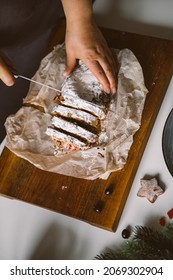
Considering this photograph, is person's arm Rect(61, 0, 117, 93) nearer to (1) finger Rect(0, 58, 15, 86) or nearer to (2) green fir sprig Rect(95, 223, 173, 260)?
(1) finger Rect(0, 58, 15, 86)

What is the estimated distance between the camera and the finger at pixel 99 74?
1.20m

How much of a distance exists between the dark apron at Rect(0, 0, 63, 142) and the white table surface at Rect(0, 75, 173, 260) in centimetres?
37

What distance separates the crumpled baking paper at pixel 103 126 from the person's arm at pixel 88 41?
4 cm

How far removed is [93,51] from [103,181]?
370 mm

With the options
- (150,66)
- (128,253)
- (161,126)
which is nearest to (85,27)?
(150,66)

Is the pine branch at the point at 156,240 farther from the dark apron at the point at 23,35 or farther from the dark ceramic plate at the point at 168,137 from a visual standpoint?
the dark apron at the point at 23,35

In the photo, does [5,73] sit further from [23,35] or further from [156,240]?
[156,240]

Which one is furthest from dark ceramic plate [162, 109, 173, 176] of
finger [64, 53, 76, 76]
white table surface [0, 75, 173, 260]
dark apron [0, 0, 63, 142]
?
dark apron [0, 0, 63, 142]

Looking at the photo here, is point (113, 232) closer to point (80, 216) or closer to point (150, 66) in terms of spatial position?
point (80, 216)

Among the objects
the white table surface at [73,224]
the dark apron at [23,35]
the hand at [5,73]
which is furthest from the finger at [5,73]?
the white table surface at [73,224]

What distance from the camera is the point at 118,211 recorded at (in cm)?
114

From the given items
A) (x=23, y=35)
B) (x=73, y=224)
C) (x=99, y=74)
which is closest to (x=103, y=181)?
(x=73, y=224)

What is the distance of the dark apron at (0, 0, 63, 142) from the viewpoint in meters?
1.25
